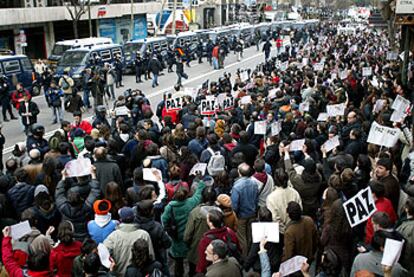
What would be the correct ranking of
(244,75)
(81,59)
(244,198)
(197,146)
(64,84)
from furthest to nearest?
(81,59), (64,84), (244,75), (197,146), (244,198)

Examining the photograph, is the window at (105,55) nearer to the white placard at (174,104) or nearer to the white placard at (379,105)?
the white placard at (174,104)

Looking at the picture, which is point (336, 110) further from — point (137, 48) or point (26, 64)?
point (137, 48)

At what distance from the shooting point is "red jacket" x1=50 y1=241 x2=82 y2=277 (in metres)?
5.38

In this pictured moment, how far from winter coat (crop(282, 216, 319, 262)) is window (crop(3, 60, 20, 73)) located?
17286 millimetres

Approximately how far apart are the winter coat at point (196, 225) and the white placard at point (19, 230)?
68.6 inches

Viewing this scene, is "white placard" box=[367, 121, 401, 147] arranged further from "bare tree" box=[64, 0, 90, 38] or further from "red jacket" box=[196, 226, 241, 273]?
"bare tree" box=[64, 0, 90, 38]

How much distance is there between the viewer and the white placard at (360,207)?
5645 mm

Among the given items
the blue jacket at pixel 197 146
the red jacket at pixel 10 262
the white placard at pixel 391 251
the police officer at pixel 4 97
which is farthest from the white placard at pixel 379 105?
the police officer at pixel 4 97

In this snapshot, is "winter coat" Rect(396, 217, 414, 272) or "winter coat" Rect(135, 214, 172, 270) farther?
"winter coat" Rect(135, 214, 172, 270)

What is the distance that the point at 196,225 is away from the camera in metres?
6.20

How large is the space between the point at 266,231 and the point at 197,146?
11.7ft

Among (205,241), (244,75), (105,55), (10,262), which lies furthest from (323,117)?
(105,55)

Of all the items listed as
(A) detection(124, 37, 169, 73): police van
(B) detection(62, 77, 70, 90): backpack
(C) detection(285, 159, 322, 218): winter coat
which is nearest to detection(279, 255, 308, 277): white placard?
(C) detection(285, 159, 322, 218): winter coat

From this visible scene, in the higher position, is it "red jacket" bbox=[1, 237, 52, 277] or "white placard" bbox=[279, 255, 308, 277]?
"white placard" bbox=[279, 255, 308, 277]
